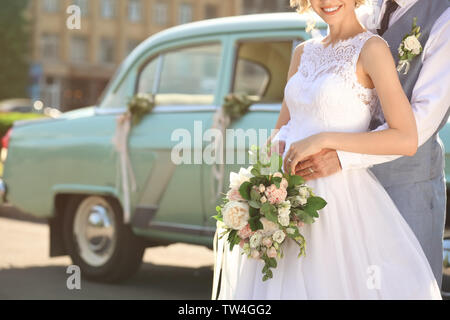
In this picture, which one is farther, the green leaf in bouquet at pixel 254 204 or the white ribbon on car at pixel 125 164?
the white ribbon on car at pixel 125 164

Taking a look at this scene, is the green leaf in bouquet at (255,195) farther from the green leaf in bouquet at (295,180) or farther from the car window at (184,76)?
the car window at (184,76)

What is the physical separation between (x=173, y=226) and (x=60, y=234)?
1.59 metres

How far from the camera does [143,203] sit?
7.31 meters

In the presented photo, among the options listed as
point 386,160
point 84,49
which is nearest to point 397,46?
point 386,160

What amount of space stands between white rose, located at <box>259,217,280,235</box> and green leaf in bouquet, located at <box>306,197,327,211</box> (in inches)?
6.2

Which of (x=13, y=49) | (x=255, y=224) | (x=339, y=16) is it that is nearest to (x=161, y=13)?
(x=13, y=49)

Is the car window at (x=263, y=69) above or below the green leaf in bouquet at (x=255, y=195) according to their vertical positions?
above

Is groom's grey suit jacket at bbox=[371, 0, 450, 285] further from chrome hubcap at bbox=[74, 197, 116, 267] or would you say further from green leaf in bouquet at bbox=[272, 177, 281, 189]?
chrome hubcap at bbox=[74, 197, 116, 267]

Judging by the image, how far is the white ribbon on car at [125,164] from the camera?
7379 mm

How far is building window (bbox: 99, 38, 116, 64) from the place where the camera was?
6188 centimetres

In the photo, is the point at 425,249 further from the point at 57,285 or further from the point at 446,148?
the point at 57,285

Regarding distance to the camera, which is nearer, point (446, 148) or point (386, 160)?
point (386, 160)

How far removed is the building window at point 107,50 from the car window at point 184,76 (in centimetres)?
5494

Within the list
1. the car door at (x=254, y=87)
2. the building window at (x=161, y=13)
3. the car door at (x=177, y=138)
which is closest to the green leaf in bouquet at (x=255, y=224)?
the car door at (x=254, y=87)
